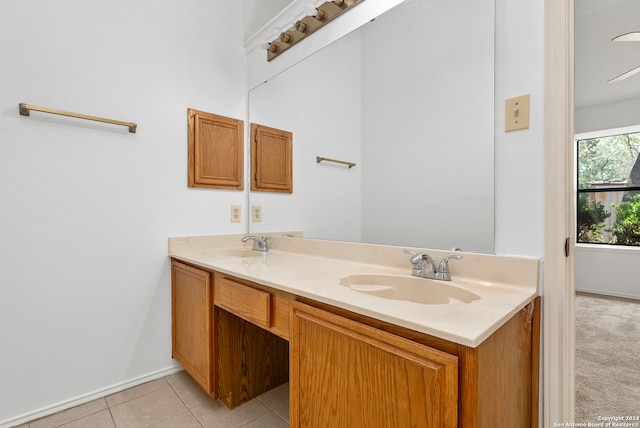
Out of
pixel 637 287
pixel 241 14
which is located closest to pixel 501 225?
pixel 241 14

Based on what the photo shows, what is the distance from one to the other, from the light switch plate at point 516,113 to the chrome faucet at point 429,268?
49 centimetres

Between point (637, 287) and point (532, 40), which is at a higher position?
point (532, 40)

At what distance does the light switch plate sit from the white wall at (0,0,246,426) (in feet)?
5.42

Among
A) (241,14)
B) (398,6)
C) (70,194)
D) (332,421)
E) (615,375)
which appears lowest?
(615,375)

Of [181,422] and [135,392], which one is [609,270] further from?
[135,392]

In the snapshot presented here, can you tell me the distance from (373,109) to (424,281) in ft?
2.86

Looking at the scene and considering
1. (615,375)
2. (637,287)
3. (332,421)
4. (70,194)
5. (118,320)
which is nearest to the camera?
(332,421)

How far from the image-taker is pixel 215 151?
1986mm

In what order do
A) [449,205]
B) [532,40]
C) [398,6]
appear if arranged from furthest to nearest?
[398,6] < [449,205] < [532,40]

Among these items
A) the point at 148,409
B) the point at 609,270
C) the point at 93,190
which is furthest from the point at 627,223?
the point at 93,190

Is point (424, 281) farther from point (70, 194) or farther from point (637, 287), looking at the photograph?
point (637, 287)

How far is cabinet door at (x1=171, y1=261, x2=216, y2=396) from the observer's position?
1455 mm

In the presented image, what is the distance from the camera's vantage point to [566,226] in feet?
3.09

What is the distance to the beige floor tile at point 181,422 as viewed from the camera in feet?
4.50
